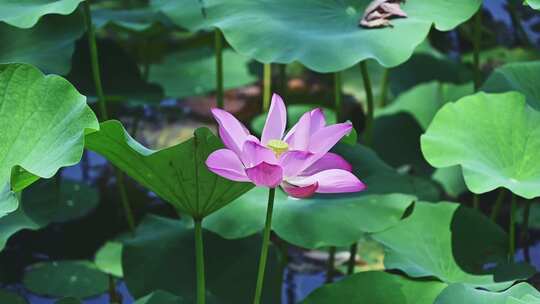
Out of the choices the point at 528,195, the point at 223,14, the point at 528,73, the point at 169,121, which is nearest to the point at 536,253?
the point at 528,73

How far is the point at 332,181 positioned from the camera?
1322 millimetres

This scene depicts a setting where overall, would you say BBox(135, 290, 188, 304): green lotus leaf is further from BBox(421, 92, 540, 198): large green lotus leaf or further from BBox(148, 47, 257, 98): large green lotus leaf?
BBox(148, 47, 257, 98): large green lotus leaf

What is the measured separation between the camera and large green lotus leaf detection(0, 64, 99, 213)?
143cm

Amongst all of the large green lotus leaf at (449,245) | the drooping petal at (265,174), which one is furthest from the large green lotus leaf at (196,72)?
the drooping petal at (265,174)

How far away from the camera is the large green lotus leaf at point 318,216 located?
178 centimetres

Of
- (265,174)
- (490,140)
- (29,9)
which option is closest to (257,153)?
(265,174)

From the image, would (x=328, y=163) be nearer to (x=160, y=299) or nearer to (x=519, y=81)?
(x=160, y=299)

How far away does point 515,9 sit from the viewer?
10.4 ft

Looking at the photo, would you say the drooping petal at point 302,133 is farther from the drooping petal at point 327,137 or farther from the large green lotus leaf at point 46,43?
the large green lotus leaf at point 46,43

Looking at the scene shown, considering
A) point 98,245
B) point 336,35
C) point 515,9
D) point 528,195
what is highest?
point 336,35

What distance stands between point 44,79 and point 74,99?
82 mm

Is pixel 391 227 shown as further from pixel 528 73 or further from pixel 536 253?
pixel 536 253

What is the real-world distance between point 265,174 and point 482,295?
1.30 feet

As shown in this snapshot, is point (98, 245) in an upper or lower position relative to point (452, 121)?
lower
